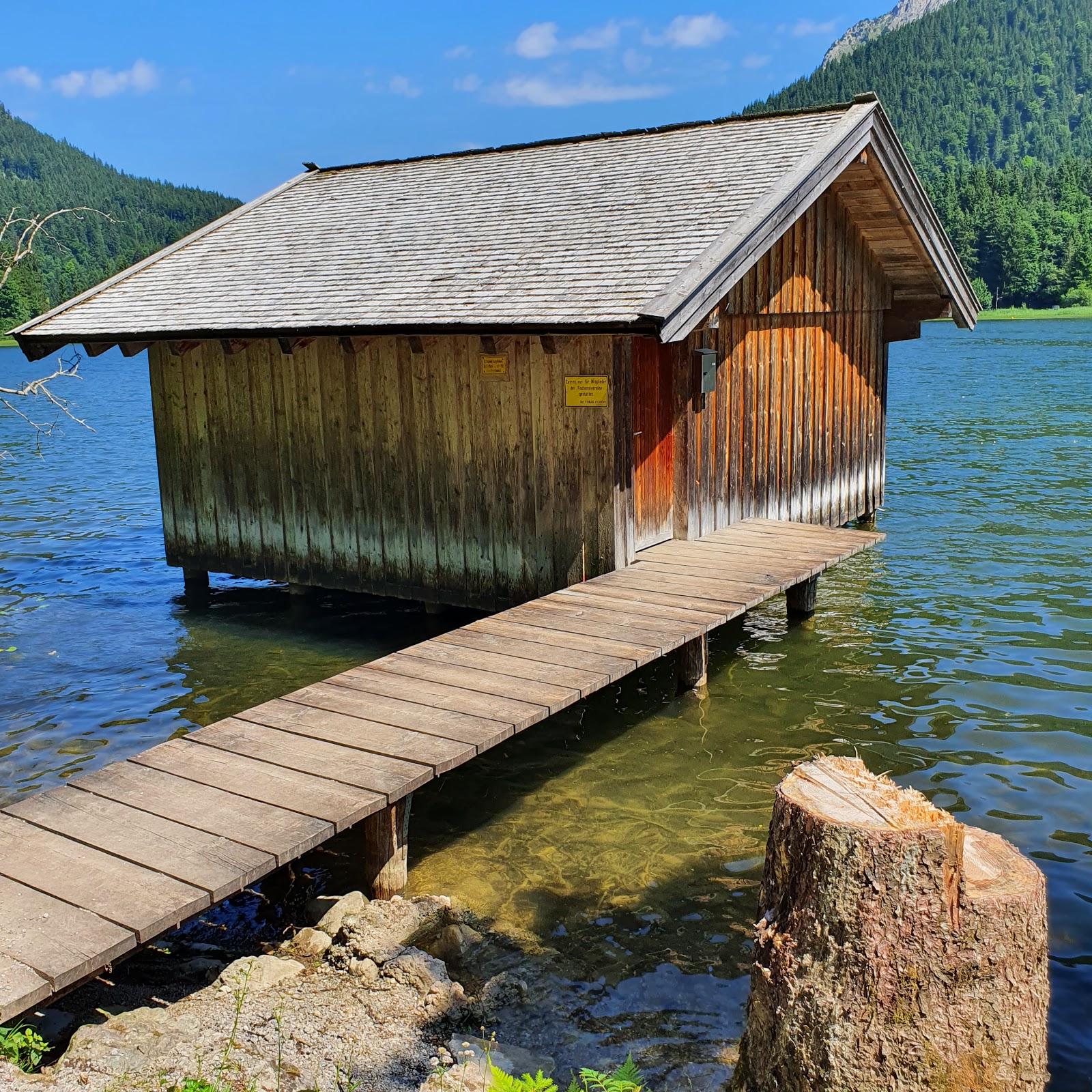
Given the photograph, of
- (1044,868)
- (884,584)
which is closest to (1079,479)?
Answer: (884,584)

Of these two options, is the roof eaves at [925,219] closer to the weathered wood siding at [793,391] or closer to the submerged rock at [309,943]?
the weathered wood siding at [793,391]

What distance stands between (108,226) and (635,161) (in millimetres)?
159525

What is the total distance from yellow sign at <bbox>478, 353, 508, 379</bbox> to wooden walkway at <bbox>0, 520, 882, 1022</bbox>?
2.15m

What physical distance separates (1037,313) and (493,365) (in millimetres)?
109903

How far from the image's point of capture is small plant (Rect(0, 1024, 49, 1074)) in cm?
416

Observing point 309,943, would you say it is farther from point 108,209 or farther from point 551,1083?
point 108,209

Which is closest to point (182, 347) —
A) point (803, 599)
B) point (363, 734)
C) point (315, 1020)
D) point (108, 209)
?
point (803, 599)

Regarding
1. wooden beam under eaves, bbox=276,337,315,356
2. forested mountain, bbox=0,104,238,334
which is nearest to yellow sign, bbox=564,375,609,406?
wooden beam under eaves, bbox=276,337,315,356

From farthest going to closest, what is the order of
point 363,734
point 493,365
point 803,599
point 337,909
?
point 803,599 → point 493,365 → point 363,734 → point 337,909

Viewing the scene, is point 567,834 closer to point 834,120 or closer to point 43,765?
point 43,765

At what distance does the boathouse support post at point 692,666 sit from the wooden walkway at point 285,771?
0.51 m

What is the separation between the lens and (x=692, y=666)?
31.4ft

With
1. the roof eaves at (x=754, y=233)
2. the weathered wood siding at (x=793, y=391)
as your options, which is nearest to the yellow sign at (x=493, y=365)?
the weathered wood siding at (x=793, y=391)

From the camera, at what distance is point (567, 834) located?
725cm
